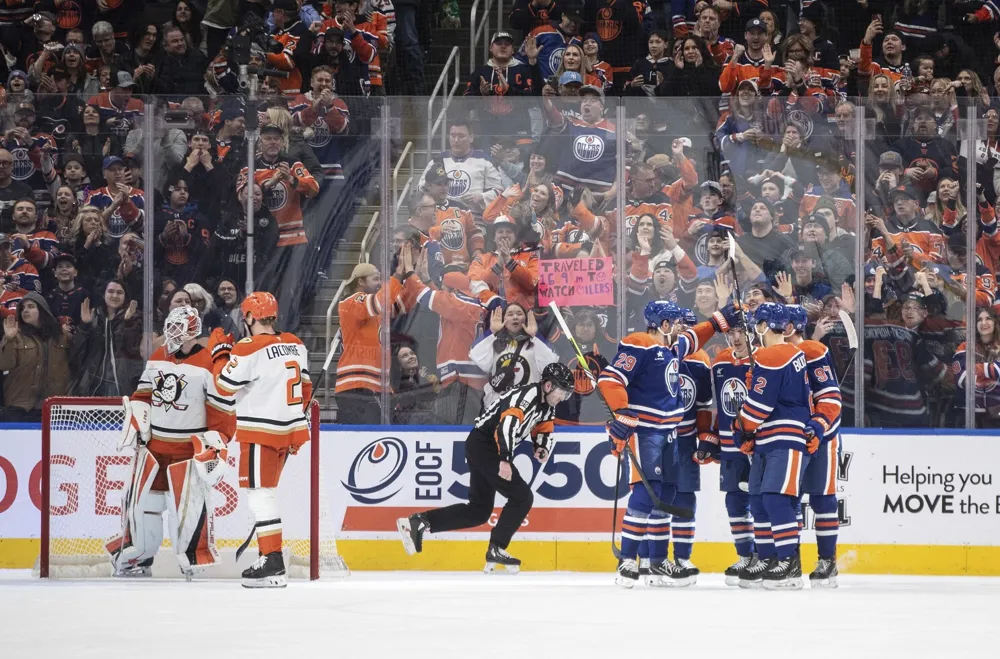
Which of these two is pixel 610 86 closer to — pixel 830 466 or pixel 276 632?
pixel 830 466

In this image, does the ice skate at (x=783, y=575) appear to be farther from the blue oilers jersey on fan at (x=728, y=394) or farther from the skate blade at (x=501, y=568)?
the skate blade at (x=501, y=568)

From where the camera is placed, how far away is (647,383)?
26.1ft

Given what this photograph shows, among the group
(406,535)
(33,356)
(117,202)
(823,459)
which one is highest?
(117,202)

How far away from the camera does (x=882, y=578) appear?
340 inches

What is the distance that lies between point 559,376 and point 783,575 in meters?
1.87

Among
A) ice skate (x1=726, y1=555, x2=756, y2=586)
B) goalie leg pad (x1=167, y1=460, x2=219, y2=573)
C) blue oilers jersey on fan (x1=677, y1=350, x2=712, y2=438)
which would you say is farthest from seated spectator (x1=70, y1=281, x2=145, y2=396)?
ice skate (x1=726, y1=555, x2=756, y2=586)

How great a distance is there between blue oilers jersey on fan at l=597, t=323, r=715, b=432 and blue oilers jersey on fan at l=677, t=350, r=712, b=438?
13 cm

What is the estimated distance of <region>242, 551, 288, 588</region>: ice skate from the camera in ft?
24.5

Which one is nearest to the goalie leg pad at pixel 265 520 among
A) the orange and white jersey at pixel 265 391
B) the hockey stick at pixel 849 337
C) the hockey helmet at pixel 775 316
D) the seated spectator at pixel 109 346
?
the orange and white jersey at pixel 265 391

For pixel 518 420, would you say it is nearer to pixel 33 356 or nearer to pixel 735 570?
pixel 735 570

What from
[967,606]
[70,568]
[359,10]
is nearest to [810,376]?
[967,606]

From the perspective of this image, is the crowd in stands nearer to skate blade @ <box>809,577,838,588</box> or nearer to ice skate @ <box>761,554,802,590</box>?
skate blade @ <box>809,577,838,588</box>

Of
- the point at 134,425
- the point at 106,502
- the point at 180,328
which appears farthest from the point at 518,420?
the point at 106,502

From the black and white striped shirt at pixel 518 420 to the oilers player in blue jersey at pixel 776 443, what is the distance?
1.40 m
